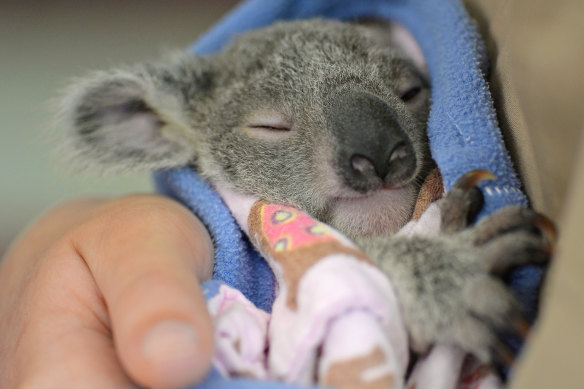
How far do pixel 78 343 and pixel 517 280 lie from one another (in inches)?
30.7

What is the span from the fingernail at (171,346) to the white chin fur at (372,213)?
0.56m

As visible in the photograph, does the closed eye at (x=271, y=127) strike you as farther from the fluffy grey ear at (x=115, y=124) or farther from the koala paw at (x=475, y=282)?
the koala paw at (x=475, y=282)

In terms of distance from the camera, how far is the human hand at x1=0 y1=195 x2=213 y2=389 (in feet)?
2.74

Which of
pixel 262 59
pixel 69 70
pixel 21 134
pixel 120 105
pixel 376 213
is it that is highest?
pixel 262 59

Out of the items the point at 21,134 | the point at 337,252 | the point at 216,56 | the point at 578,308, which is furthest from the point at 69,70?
the point at 578,308

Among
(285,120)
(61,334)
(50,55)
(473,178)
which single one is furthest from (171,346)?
(50,55)

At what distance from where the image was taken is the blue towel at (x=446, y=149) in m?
1.06

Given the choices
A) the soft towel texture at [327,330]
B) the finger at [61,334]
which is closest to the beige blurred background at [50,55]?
the finger at [61,334]

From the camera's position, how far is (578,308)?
0.59 m

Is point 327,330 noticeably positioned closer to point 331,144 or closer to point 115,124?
point 331,144

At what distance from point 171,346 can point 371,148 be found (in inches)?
24.3

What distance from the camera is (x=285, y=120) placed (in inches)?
56.8

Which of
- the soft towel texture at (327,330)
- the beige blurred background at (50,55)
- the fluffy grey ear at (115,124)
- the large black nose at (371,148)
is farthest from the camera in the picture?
the beige blurred background at (50,55)

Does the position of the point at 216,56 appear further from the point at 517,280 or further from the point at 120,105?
the point at 517,280
